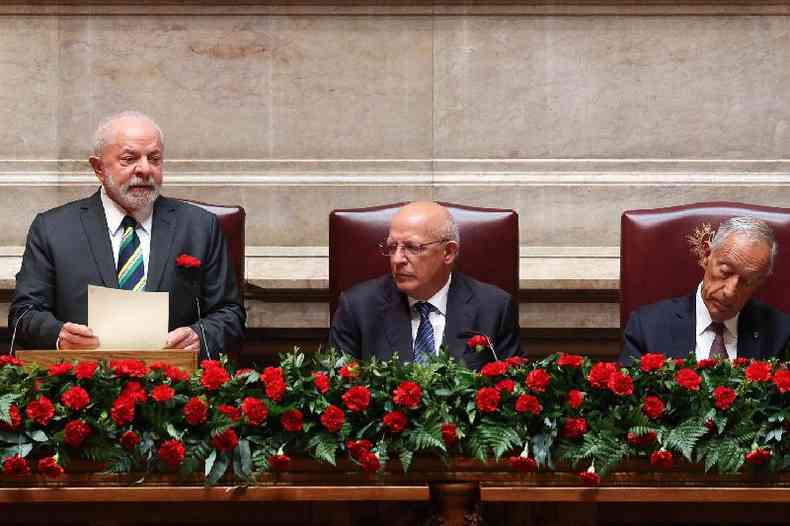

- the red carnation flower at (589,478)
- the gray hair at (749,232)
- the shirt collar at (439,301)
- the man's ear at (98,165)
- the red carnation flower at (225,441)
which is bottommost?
the red carnation flower at (589,478)

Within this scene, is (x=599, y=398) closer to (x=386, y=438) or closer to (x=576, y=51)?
(x=386, y=438)

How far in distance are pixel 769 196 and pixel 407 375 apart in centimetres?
242

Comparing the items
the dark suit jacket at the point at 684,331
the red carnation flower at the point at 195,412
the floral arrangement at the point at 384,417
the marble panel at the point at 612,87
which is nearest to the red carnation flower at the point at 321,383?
the floral arrangement at the point at 384,417

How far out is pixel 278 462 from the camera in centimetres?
244

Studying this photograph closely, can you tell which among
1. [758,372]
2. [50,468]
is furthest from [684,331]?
[50,468]

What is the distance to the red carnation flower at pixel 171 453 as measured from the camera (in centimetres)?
242

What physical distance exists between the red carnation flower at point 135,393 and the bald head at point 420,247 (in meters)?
1.13

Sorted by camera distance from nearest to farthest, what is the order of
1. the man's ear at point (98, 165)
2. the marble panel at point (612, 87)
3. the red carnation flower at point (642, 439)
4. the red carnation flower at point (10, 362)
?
the red carnation flower at point (642, 439), the red carnation flower at point (10, 362), the man's ear at point (98, 165), the marble panel at point (612, 87)

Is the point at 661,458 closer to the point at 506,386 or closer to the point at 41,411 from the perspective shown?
the point at 506,386

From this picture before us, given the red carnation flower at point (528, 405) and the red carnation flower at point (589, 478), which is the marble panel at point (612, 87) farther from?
the red carnation flower at point (589, 478)

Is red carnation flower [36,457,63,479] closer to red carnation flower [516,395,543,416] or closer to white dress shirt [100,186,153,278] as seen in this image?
red carnation flower [516,395,543,416]
